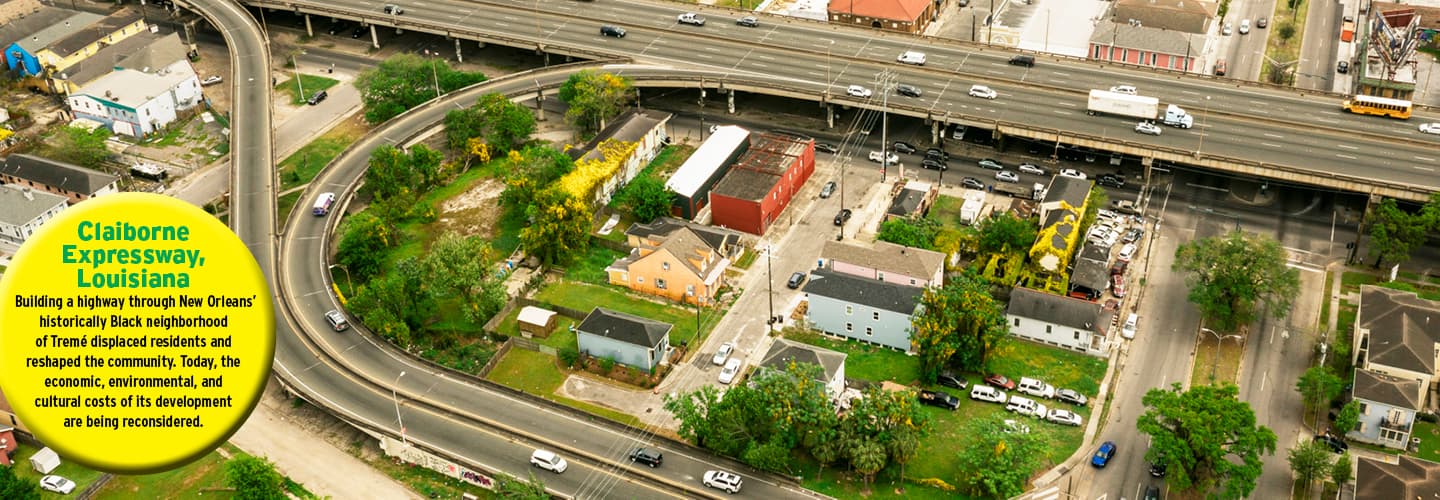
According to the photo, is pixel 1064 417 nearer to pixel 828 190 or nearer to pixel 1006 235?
pixel 1006 235

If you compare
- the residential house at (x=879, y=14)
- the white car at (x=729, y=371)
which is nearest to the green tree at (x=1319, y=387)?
the white car at (x=729, y=371)

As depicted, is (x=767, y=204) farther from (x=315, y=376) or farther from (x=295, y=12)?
(x=295, y=12)

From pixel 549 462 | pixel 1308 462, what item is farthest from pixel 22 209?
pixel 1308 462

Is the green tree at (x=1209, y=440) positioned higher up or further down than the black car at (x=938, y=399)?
higher up

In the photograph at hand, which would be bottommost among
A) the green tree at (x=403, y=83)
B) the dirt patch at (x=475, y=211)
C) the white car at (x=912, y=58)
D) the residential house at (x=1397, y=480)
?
the residential house at (x=1397, y=480)

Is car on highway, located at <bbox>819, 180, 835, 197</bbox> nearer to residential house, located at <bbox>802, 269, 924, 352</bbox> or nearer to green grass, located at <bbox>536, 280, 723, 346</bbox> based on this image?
residential house, located at <bbox>802, 269, 924, 352</bbox>

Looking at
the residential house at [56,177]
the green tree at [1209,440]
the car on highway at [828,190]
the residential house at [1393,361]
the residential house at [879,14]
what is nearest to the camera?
the green tree at [1209,440]

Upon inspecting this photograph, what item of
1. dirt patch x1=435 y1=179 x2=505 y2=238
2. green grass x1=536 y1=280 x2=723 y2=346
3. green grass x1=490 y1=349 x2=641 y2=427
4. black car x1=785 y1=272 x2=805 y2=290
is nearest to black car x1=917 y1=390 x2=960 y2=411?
black car x1=785 y1=272 x2=805 y2=290

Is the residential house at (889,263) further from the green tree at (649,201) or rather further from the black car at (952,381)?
the green tree at (649,201)
